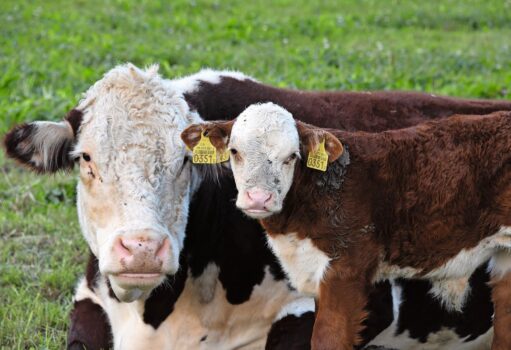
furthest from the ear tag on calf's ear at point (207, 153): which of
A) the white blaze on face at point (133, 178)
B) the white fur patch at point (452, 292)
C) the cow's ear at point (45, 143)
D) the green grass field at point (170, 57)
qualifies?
the green grass field at point (170, 57)

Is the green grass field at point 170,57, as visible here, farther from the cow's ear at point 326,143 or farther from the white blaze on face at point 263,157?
the cow's ear at point 326,143

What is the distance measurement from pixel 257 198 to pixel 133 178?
3.21 feet

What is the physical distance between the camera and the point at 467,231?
5215 mm

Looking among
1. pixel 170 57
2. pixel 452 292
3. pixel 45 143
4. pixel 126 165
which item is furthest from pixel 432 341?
pixel 170 57

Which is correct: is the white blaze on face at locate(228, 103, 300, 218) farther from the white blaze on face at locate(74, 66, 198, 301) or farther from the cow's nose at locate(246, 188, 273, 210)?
the white blaze on face at locate(74, 66, 198, 301)

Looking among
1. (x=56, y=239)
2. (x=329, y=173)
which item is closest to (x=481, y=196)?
(x=329, y=173)

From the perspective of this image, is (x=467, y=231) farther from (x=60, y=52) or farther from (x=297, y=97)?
(x=60, y=52)

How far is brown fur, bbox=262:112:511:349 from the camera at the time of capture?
4949mm

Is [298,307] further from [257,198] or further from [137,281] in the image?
[257,198]

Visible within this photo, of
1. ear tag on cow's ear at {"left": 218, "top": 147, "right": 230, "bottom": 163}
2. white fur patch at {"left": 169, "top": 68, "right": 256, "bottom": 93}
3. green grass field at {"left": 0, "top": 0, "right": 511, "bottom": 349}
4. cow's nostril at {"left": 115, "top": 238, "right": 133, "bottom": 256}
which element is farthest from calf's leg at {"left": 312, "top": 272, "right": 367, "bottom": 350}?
green grass field at {"left": 0, "top": 0, "right": 511, "bottom": 349}

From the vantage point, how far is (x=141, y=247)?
4.98 metres

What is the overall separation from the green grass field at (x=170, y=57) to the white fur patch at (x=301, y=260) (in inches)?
79.8

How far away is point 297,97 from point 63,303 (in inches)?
92.2

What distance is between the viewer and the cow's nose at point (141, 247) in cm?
498
